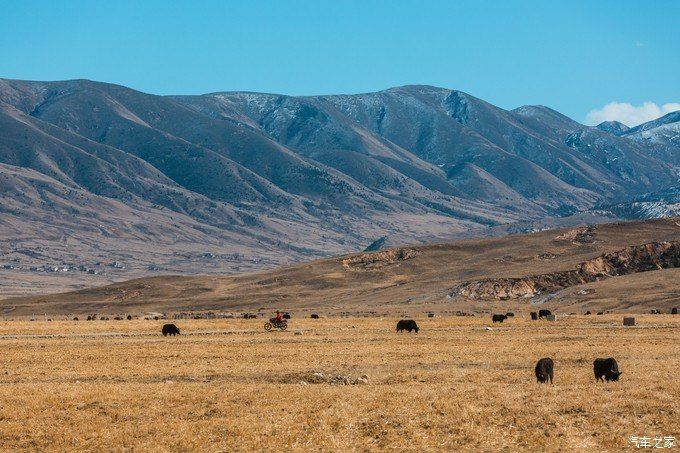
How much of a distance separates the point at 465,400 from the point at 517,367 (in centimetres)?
1040

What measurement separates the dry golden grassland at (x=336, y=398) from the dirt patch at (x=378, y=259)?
117838 millimetres

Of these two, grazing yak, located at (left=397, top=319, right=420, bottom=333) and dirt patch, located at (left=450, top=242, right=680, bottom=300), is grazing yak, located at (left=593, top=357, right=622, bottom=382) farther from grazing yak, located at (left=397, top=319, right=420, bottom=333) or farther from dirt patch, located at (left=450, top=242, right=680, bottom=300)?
dirt patch, located at (left=450, top=242, right=680, bottom=300)

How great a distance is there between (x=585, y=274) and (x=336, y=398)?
377ft

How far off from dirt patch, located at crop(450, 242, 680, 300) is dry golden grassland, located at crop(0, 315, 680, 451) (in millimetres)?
80247

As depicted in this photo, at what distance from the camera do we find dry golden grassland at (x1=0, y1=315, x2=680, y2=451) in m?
21.7

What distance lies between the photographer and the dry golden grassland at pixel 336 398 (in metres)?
21.7

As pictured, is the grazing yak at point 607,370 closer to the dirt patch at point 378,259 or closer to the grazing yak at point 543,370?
the grazing yak at point 543,370

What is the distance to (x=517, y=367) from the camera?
36.1m

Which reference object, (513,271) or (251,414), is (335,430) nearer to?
(251,414)

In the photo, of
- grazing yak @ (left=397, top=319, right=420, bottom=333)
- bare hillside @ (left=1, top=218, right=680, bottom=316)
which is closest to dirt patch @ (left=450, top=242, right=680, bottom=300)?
bare hillside @ (left=1, top=218, right=680, bottom=316)

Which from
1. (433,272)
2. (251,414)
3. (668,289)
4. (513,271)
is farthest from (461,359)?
(433,272)

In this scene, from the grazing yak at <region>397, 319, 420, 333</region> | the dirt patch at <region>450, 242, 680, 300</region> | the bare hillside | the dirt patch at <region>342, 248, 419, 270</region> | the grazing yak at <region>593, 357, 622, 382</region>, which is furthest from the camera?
the dirt patch at <region>342, 248, 419, 270</region>

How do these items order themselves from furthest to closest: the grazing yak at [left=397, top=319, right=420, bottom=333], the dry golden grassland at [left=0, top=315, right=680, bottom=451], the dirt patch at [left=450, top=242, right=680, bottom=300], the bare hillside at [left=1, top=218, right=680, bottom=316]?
the dirt patch at [left=450, top=242, right=680, bottom=300] < the bare hillside at [left=1, top=218, right=680, bottom=316] < the grazing yak at [left=397, top=319, right=420, bottom=333] < the dry golden grassland at [left=0, top=315, right=680, bottom=451]

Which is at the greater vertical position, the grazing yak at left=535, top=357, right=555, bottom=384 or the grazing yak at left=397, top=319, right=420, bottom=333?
the grazing yak at left=535, top=357, right=555, bottom=384
